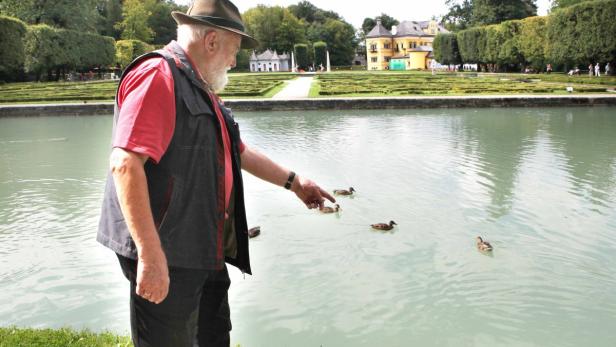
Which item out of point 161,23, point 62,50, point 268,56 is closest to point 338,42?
point 268,56

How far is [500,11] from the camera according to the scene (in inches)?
2359

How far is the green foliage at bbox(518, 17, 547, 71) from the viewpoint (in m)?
42.7

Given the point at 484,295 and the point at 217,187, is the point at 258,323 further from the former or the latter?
the point at 217,187

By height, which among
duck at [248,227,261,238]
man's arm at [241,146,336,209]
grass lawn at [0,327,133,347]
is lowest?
duck at [248,227,261,238]

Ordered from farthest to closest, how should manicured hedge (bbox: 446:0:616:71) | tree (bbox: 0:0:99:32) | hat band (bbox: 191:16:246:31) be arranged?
tree (bbox: 0:0:99:32) < manicured hedge (bbox: 446:0:616:71) < hat band (bbox: 191:16:246:31)

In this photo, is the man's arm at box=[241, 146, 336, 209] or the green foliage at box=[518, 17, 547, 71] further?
the green foliage at box=[518, 17, 547, 71]

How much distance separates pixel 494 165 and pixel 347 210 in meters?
4.01

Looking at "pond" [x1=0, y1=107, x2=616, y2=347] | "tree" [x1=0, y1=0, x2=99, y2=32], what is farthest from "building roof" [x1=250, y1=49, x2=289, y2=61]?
"pond" [x1=0, y1=107, x2=616, y2=347]

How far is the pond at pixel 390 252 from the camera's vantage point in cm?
421

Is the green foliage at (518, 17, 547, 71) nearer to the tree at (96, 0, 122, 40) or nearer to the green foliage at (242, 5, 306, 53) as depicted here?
the green foliage at (242, 5, 306, 53)

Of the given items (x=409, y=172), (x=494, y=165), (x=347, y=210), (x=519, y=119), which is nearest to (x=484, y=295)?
(x=347, y=210)

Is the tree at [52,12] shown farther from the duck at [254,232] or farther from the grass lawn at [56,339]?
the grass lawn at [56,339]

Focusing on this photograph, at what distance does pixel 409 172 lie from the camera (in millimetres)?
9508

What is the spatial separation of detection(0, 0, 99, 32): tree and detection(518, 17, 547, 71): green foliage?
3847 cm
